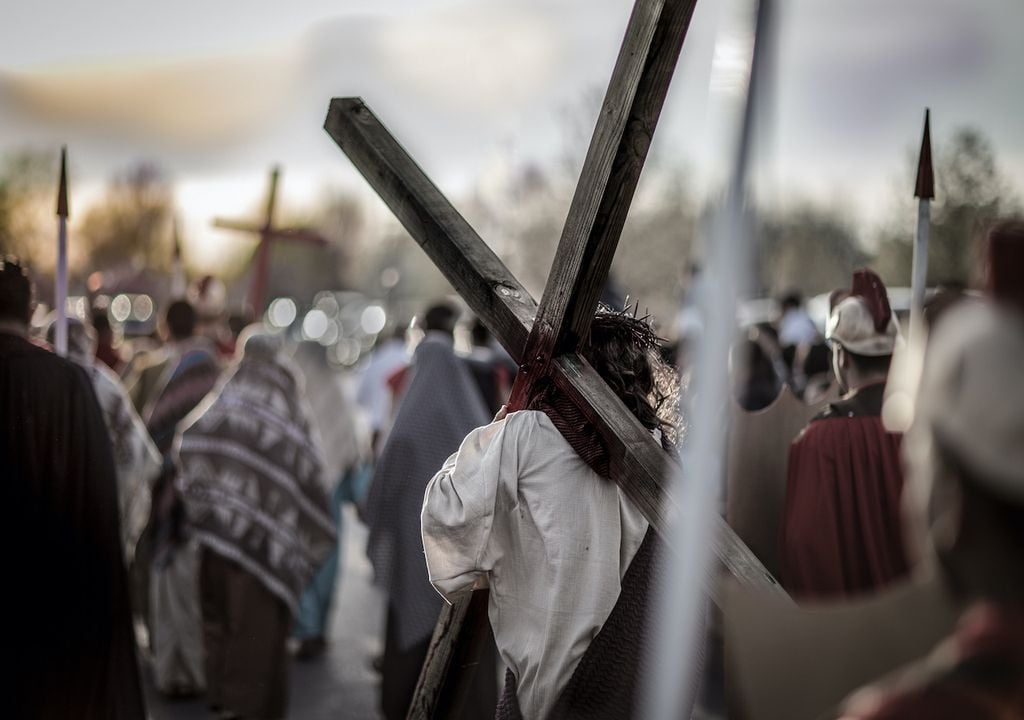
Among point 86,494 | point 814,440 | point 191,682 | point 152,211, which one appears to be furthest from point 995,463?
point 152,211

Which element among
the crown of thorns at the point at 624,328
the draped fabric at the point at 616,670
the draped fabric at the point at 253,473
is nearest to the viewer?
the draped fabric at the point at 616,670

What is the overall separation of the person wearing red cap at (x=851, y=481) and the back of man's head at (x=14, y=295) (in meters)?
2.85

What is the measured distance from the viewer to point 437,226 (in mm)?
2979

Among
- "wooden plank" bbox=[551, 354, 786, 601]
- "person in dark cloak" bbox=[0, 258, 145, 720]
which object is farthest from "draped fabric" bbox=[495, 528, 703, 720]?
"person in dark cloak" bbox=[0, 258, 145, 720]

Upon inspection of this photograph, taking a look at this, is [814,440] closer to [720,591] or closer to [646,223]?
[720,591]

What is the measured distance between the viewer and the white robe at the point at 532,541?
279cm

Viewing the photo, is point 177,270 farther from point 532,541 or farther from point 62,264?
point 532,541

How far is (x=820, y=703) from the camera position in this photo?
1.68 metres

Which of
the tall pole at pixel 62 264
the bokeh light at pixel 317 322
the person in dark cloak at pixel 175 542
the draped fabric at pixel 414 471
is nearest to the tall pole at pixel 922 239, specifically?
the draped fabric at pixel 414 471

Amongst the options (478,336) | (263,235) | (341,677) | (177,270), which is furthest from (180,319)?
(341,677)

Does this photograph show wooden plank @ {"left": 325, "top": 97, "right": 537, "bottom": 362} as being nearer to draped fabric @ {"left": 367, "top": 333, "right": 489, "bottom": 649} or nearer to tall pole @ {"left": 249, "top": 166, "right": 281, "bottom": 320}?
draped fabric @ {"left": 367, "top": 333, "right": 489, "bottom": 649}

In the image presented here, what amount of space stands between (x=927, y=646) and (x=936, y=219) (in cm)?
1574

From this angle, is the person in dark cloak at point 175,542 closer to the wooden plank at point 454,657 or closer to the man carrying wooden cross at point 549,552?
the wooden plank at point 454,657

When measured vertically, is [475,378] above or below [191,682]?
above
